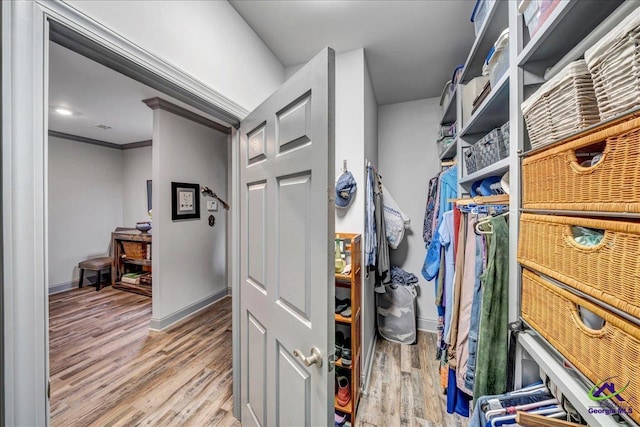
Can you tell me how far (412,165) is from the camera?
2.90 meters

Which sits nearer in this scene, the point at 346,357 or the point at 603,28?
the point at 603,28

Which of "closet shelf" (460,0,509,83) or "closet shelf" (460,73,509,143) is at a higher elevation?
"closet shelf" (460,0,509,83)

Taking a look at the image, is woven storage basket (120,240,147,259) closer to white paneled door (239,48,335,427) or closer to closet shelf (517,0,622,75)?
white paneled door (239,48,335,427)

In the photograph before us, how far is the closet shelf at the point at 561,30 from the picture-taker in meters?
0.70

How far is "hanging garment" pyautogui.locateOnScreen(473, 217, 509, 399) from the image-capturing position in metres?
1.02

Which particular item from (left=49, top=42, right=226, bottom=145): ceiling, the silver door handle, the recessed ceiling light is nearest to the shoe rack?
the silver door handle

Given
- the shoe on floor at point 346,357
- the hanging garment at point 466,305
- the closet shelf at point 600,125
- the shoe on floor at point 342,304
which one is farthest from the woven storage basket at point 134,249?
the closet shelf at point 600,125

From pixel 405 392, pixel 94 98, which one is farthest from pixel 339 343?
pixel 94 98

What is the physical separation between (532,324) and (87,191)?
5855 millimetres

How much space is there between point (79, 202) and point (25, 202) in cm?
471

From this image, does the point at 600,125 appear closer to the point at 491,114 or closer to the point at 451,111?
the point at 491,114

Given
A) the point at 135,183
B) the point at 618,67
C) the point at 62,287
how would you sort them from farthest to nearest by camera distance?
1. the point at 135,183
2. the point at 62,287
3. the point at 618,67

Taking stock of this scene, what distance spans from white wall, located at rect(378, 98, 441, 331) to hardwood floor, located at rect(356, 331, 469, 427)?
2.15 feet

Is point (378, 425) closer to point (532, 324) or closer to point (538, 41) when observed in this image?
point (532, 324)
